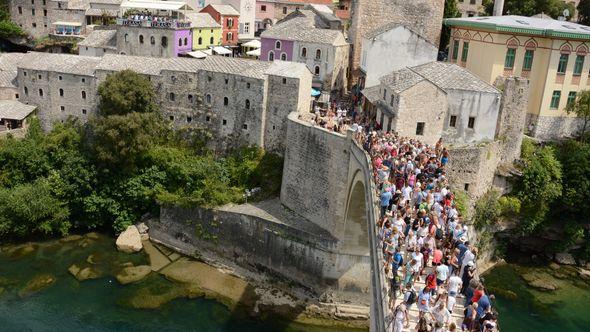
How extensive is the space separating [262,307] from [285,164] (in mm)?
8865

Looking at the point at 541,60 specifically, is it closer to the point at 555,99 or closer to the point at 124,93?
the point at 555,99

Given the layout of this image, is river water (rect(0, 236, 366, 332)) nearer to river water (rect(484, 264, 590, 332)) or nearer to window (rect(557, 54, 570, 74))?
river water (rect(484, 264, 590, 332))

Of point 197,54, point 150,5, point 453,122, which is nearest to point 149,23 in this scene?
point 150,5

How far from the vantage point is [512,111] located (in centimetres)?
3266

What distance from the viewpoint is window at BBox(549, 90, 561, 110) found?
35344 mm

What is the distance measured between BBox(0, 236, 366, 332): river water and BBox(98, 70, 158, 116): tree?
9674 mm

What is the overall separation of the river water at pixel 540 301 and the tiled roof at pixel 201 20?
98.7 feet

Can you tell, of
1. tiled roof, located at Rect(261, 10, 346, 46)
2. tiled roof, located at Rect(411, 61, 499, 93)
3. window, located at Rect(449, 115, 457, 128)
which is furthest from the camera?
tiled roof, located at Rect(261, 10, 346, 46)

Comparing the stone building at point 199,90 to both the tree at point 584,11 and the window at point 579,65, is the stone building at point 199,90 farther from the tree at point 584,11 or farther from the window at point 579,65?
the tree at point 584,11

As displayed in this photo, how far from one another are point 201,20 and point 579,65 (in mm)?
29506

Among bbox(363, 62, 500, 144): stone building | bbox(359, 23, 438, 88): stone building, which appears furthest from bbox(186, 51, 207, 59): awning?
bbox(363, 62, 500, 144): stone building

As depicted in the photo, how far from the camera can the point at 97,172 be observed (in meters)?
36.4

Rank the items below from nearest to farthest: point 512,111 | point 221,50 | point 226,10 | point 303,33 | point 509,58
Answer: point 512,111 → point 509,58 → point 303,33 → point 221,50 → point 226,10

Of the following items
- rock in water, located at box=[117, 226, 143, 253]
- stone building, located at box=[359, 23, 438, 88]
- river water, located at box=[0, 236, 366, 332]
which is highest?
stone building, located at box=[359, 23, 438, 88]
